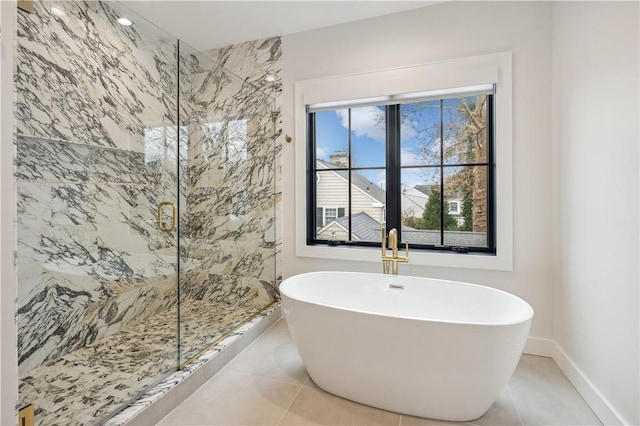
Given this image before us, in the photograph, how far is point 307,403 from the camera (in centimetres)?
170

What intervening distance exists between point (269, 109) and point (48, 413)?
99.1 inches

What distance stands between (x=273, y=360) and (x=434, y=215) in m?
1.67

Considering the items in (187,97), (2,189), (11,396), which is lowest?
(11,396)

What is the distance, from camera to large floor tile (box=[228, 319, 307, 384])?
1.97 metres

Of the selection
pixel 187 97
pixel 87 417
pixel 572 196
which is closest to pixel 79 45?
pixel 187 97

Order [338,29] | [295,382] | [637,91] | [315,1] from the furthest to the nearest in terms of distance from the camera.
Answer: [338,29] → [315,1] → [295,382] → [637,91]

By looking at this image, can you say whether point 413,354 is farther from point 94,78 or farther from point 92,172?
point 94,78

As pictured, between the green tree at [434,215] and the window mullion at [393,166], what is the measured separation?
220 millimetres

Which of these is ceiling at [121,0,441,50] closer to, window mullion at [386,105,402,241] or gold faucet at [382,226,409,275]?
window mullion at [386,105,402,241]

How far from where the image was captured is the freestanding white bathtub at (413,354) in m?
1.43

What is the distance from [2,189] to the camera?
1.03m

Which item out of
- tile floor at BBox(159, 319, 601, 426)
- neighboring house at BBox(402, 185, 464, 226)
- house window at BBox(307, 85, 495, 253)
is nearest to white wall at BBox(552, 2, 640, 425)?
tile floor at BBox(159, 319, 601, 426)

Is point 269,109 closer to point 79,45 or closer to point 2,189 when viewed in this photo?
point 79,45

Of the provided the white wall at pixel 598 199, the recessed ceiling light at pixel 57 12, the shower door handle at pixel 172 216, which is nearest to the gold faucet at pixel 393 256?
the white wall at pixel 598 199
